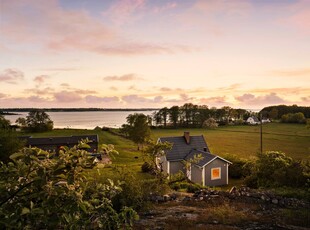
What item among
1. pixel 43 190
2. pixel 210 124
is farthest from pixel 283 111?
pixel 43 190

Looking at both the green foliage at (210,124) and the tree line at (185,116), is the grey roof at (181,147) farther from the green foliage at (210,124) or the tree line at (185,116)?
the tree line at (185,116)

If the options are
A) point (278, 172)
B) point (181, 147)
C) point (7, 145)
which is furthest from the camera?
point (181, 147)

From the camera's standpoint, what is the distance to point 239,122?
131 m

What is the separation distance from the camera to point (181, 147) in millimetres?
36938

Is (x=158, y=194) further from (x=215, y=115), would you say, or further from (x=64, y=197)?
(x=215, y=115)

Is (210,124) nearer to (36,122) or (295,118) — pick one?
(295,118)

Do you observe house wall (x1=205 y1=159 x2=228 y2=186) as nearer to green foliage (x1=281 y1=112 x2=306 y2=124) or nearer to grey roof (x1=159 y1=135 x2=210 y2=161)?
grey roof (x1=159 y1=135 x2=210 y2=161)

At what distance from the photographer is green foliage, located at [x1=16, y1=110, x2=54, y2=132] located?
9744 cm

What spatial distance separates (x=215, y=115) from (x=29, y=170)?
13126 centimetres

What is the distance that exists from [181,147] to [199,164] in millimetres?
5636

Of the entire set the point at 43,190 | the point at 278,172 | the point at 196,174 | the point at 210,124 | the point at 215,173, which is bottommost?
the point at 196,174

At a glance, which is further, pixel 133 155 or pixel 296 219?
pixel 133 155

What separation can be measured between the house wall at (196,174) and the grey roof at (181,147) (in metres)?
3.17

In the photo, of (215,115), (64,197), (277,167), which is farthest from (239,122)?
(64,197)
